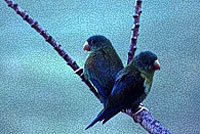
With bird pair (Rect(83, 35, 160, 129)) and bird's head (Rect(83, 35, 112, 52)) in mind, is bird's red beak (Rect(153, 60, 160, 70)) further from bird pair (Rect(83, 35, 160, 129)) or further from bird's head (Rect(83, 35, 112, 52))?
bird's head (Rect(83, 35, 112, 52))

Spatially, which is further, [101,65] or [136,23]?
[101,65]

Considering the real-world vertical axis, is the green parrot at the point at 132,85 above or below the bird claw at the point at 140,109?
above

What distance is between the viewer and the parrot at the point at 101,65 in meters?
0.78

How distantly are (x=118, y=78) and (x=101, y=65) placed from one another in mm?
127

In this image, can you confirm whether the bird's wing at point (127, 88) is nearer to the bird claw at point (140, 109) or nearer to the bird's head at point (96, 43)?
the bird claw at point (140, 109)

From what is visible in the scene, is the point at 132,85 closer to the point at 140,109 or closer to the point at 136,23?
the point at 140,109

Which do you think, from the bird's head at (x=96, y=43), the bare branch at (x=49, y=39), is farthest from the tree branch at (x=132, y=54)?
the bird's head at (x=96, y=43)

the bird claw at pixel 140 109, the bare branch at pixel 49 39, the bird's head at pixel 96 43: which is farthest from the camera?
the bird's head at pixel 96 43

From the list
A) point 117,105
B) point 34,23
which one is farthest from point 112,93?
point 34,23

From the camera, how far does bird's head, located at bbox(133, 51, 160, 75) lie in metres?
0.79

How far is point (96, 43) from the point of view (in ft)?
3.24

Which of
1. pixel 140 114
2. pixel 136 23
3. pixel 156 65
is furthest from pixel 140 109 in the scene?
pixel 136 23

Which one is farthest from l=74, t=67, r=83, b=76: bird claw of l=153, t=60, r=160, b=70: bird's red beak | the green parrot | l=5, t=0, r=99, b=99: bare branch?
l=153, t=60, r=160, b=70: bird's red beak

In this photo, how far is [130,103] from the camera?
0.73 m
